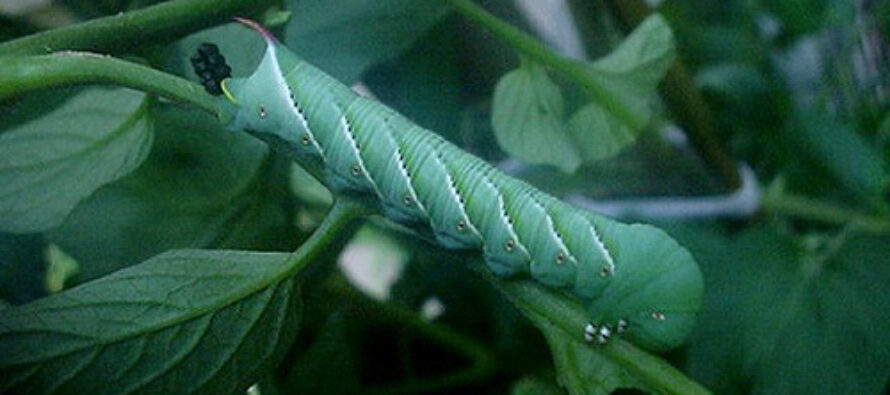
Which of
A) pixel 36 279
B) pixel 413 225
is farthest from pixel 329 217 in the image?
pixel 36 279

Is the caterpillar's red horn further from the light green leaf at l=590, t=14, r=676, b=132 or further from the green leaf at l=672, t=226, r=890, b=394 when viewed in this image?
the green leaf at l=672, t=226, r=890, b=394

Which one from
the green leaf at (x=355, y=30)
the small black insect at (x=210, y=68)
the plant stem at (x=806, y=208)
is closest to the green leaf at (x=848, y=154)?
the plant stem at (x=806, y=208)

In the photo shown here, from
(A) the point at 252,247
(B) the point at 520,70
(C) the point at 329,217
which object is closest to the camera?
(C) the point at 329,217

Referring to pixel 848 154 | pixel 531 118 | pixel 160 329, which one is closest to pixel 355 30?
pixel 531 118

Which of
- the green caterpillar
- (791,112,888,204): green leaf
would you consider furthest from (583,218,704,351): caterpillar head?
(791,112,888,204): green leaf

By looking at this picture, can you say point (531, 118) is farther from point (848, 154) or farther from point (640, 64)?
point (848, 154)

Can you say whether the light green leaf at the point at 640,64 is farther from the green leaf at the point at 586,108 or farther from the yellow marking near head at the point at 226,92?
the yellow marking near head at the point at 226,92

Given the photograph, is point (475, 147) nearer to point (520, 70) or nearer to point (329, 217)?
point (520, 70)
